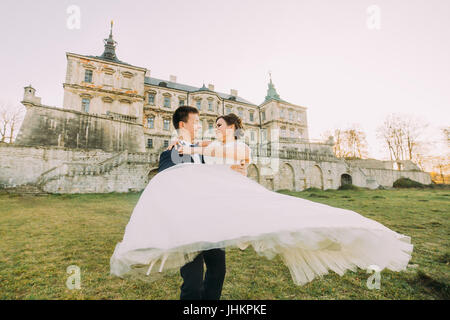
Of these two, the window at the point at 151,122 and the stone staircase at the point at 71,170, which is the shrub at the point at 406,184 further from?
the window at the point at 151,122

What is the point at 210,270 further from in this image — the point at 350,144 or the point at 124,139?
the point at 350,144

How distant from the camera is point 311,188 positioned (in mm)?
25828

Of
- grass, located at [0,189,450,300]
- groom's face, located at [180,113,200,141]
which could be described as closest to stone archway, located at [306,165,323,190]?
grass, located at [0,189,450,300]

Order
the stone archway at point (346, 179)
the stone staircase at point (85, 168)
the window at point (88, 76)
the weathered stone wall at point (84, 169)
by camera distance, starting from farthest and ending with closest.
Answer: the stone archway at point (346, 179), the window at point (88, 76), the weathered stone wall at point (84, 169), the stone staircase at point (85, 168)

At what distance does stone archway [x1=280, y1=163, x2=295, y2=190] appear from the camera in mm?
24953

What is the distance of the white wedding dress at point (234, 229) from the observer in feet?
4.91

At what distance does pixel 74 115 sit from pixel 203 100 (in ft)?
65.3

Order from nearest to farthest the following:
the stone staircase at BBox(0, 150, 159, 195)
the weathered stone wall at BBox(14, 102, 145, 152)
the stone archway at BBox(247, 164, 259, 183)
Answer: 1. the stone staircase at BBox(0, 150, 159, 195)
2. the weathered stone wall at BBox(14, 102, 145, 152)
3. the stone archway at BBox(247, 164, 259, 183)

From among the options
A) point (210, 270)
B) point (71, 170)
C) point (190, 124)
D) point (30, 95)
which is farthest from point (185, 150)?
point (30, 95)

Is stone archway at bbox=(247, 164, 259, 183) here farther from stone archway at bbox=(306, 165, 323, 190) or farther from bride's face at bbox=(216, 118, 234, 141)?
bride's face at bbox=(216, 118, 234, 141)

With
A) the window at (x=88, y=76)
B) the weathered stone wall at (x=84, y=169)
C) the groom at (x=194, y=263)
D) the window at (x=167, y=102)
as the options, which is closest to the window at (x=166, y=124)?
the window at (x=167, y=102)

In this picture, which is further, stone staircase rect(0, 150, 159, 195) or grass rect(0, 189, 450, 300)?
stone staircase rect(0, 150, 159, 195)
